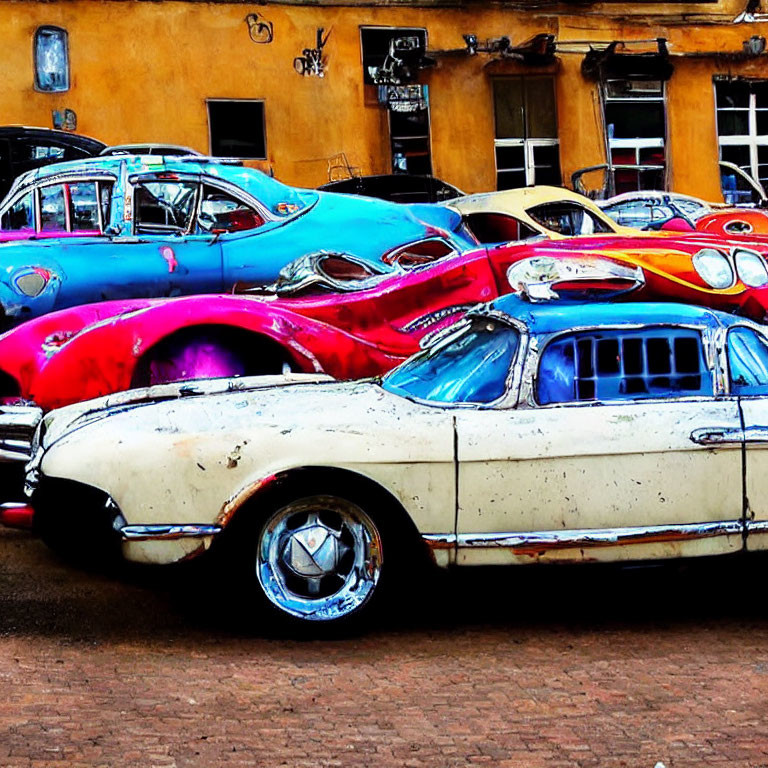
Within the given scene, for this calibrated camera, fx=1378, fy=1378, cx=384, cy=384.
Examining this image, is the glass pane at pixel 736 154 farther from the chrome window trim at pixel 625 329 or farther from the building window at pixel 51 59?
the chrome window trim at pixel 625 329

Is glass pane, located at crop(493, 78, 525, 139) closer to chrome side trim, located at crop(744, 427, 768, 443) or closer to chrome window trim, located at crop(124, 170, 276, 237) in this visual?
chrome window trim, located at crop(124, 170, 276, 237)

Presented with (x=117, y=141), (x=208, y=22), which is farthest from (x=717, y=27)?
(x=117, y=141)

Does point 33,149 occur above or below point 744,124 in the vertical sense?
below

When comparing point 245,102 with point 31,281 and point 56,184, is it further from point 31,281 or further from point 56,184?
point 31,281

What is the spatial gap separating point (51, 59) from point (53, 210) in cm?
1074

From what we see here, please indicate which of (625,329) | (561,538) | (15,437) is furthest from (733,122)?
(561,538)

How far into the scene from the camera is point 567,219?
34.4 feet

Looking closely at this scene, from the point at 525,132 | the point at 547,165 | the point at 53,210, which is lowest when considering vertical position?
the point at 53,210

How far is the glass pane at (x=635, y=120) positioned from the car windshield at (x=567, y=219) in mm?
11739

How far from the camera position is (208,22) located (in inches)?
792

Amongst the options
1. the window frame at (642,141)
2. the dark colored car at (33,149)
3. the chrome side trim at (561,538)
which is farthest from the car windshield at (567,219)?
the window frame at (642,141)

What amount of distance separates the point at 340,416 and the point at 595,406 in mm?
1054

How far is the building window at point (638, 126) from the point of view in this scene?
71.2 ft

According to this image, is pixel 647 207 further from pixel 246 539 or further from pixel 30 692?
pixel 30 692
